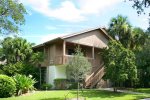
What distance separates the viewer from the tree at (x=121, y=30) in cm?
4266

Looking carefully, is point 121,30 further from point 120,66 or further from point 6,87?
point 6,87

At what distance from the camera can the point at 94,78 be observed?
124 ft

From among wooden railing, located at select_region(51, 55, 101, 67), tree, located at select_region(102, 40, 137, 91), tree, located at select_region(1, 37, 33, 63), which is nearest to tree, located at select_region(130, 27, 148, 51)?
wooden railing, located at select_region(51, 55, 101, 67)

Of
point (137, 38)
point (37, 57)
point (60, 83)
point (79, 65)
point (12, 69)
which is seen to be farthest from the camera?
point (137, 38)

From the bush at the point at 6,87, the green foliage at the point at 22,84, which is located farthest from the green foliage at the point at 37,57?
the bush at the point at 6,87

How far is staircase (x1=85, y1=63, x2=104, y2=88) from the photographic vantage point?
37.1 m

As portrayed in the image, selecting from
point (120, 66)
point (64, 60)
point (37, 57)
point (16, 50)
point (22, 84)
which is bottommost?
point (22, 84)

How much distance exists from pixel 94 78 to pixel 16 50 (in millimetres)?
10213

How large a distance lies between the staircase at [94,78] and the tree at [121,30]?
5.81 metres

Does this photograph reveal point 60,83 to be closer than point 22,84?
No

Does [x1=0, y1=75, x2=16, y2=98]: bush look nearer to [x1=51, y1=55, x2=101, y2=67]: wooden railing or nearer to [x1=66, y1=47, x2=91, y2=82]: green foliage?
[x1=66, y1=47, x2=91, y2=82]: green foliage

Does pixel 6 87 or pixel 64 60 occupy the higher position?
pixel 64 60

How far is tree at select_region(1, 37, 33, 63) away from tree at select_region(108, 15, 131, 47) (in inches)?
466

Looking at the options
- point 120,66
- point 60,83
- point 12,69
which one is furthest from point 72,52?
point 120,66
